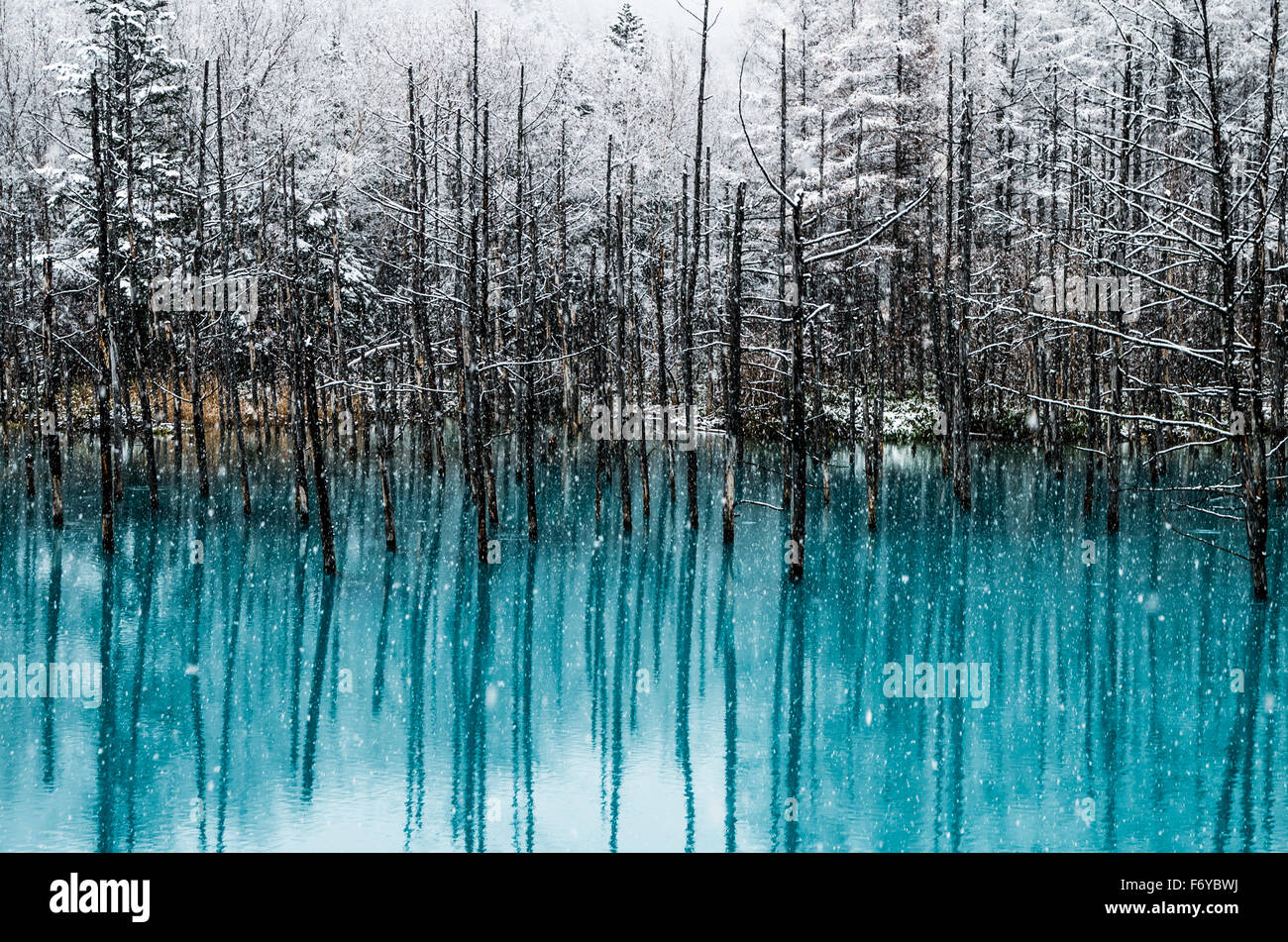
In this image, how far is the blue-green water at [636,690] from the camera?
10297 millimetres

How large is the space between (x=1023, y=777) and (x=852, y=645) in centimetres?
562

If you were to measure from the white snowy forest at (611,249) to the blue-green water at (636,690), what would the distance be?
2.02 m

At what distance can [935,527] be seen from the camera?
2634 centimetres

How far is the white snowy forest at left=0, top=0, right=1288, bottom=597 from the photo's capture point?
2580cm

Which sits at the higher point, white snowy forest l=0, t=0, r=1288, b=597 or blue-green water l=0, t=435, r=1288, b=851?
white snowy forest l=0, t=0, r=1288, b=597

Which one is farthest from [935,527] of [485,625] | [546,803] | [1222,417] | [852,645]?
[546,803]

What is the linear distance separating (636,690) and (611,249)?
22.5 meters

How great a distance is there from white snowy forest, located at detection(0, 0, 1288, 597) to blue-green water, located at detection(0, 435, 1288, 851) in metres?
2.02

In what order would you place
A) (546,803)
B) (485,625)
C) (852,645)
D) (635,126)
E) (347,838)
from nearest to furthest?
(347,838) < (546,803) < (852,645) < (485,625) < (635,126)

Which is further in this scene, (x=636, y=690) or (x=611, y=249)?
(x=611, y=249)

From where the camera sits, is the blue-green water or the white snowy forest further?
the white snowy forest

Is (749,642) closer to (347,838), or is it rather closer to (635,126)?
(347,838)

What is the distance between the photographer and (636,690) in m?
14.7

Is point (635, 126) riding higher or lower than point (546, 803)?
higher
